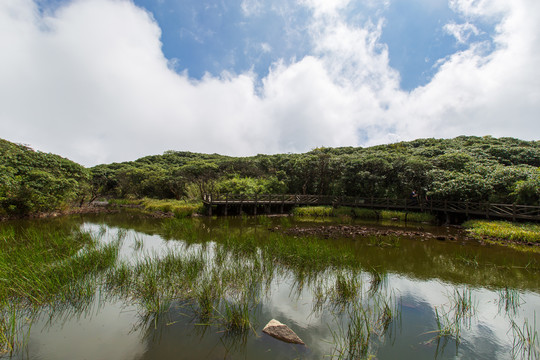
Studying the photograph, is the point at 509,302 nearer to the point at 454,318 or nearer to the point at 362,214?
the point at 454,318

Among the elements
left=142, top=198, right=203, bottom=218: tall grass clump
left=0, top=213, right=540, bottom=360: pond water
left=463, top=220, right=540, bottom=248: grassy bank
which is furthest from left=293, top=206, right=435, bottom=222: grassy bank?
Result: left=0, top=213, right=540, bottom=360: pond water

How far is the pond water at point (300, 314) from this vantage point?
131 inches

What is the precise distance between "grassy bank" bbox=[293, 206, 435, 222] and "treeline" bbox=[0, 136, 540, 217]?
1947 mm

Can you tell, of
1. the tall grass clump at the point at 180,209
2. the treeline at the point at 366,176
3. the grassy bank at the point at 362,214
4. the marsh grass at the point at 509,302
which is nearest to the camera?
the marsh grass at the point at 509,302

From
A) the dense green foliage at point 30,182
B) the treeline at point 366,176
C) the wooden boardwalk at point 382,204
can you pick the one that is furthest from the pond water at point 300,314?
the dense green foliage at point 30,182

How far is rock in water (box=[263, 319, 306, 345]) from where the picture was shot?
3.52m

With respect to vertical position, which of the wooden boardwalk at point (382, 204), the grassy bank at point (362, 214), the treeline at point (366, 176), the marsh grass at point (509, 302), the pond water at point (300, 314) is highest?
the treeline at point (366, 176)

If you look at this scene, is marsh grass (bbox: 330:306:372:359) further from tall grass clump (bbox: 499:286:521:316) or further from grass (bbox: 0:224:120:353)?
grass (bbox: 0:224:120:353)

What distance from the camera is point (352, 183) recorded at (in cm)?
2269

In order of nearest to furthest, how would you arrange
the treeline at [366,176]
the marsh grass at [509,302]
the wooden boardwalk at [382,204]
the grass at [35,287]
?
1. the grass at [35,287]
2. the marsh grass at [509,302]
3. the wooden boardwalk at [382,204]
4. the treeline at [366,176]

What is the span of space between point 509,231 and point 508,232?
12cm

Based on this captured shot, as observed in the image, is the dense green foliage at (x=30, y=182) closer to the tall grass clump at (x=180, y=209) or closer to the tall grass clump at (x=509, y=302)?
the tall grass clump at (x=180, y=209)

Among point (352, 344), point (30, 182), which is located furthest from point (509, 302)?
point (30, 182)

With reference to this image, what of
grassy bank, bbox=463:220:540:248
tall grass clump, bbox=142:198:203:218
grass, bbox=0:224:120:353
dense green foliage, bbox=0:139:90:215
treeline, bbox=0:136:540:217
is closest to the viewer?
grass, bbox=0:224:120:353
